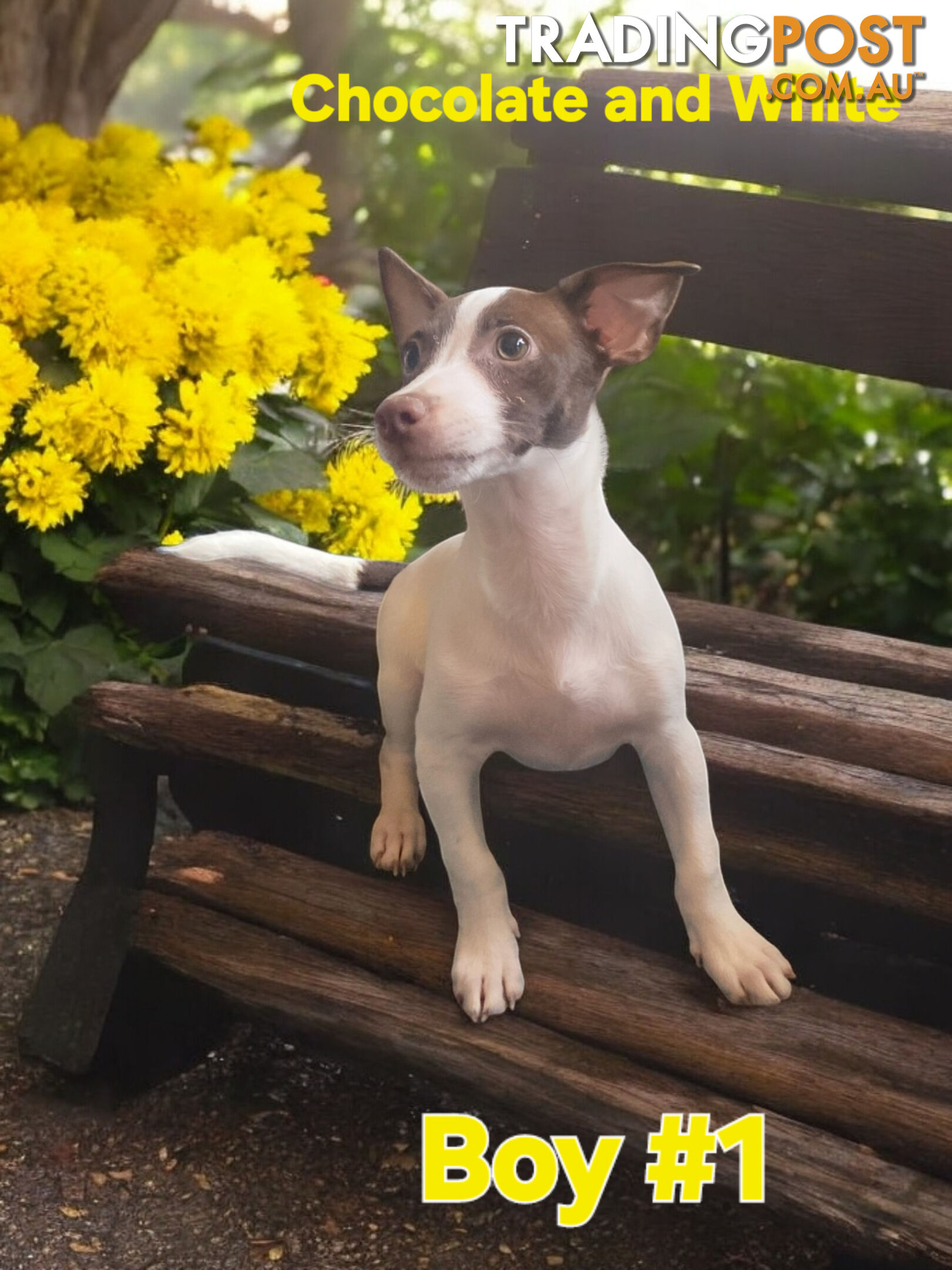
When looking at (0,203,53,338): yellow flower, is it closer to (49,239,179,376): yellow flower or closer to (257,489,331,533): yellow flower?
(49,239,179,376): yellow flower

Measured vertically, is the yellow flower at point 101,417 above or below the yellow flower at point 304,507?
above

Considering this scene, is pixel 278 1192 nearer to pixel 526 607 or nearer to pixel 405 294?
pixel 526 607

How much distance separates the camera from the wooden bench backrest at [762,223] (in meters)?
1.66

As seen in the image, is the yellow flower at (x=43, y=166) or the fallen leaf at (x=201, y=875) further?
the yellow flower at (x=43, y=166)

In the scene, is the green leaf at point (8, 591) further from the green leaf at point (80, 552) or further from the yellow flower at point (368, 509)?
the yellow flower at point (368, 509)

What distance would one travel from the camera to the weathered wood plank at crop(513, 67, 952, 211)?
5.32 ft

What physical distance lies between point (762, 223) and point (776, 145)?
0.09m

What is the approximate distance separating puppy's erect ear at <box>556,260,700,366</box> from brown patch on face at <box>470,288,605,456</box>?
0.4 inches

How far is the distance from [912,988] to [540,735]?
0.42m

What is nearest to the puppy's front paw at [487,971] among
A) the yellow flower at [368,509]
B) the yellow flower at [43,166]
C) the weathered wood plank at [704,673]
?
the weathered wood plank at [704,673]

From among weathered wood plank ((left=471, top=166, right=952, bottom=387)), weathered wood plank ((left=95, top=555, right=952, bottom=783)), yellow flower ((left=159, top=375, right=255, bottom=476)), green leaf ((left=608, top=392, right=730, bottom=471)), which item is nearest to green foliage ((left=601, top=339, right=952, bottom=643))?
green leaf ((left=608, top=392, right=730, bottom=471))

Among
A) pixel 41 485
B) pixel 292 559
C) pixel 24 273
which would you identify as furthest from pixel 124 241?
pixel 292 559

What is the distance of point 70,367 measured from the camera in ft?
6.40

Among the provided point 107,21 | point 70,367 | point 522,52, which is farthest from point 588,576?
point 107,21
